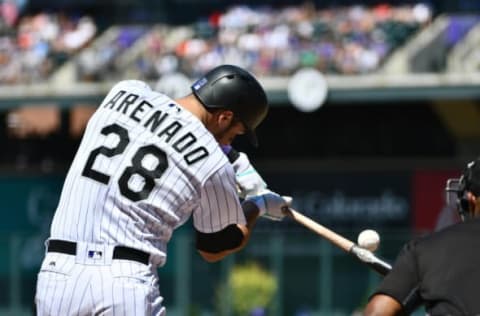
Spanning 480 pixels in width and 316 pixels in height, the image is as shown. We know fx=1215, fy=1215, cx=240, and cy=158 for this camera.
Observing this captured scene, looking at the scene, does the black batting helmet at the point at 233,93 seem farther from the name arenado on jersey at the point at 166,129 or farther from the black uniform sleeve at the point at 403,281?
the black uniform sleeve at the point at 403,281

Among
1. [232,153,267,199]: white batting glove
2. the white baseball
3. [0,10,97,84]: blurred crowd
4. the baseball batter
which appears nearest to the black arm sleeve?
the baseball batter

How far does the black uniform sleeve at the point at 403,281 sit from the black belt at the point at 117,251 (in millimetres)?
991

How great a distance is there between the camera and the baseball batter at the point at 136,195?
155 inches

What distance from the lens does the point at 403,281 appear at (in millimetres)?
3254

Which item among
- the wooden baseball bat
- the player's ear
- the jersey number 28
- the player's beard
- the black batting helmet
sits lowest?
the wooden baseball bat

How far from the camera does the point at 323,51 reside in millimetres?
19234

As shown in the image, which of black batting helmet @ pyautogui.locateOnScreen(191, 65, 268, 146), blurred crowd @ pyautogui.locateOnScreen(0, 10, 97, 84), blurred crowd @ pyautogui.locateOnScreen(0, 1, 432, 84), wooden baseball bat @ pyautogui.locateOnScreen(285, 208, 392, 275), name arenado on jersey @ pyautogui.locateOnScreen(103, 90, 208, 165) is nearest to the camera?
name arenado on jersey @ pyautogui.locateOnScreen(103, 90, 208, 165)

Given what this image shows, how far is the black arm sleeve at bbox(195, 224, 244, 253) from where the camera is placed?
425cm

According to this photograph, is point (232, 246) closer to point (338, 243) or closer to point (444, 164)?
point (338, 243)

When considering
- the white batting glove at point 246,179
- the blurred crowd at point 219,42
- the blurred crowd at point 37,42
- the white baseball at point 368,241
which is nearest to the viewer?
the white baseball at point 368,241

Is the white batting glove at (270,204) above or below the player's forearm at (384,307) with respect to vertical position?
above

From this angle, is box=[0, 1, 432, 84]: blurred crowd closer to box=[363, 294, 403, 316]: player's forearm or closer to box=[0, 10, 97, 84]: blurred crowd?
box=[0, 10, 97, 84]: blurred crowd

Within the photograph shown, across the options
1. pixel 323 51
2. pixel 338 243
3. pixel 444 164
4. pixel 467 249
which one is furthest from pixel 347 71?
pixel 467 249

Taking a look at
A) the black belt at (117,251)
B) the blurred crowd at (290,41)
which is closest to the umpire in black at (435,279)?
the black belt at (117,251)
